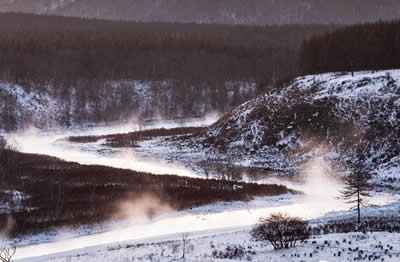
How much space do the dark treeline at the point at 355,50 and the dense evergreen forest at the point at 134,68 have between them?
47.4 meters

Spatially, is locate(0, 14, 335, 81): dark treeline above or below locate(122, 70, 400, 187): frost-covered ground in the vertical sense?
above

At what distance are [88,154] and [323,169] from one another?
28.2 meters

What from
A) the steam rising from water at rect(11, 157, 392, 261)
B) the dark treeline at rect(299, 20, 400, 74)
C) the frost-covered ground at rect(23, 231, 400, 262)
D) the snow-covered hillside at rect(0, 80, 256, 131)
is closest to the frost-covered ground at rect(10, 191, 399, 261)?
the steam rising from water at rect(11, 157, 392, 261)

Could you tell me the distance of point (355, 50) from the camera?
61562mm

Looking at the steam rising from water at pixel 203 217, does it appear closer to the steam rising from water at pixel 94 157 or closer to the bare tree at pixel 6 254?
A: the bare tree at pixel 6 254

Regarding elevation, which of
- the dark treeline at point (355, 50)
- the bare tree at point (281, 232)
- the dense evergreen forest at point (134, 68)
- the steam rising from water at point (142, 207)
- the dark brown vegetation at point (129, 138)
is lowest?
the bare tree at point (281, 232)

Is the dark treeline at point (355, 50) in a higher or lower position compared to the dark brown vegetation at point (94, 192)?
higher

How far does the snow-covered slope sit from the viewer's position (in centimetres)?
4462

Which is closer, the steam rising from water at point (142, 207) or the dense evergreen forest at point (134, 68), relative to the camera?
the steam rising from water at point (142, 207)

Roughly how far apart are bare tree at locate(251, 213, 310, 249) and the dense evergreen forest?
71.2 metres

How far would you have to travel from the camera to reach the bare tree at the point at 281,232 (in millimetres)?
21906

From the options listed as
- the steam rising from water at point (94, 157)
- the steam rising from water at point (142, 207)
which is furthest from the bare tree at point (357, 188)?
the steam rising from water at point (94, 157)

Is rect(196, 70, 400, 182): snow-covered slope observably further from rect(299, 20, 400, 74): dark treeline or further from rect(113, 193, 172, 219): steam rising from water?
rect(113, 193, 172, 219): steam rising from water

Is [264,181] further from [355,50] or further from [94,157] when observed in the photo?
[355,50]
